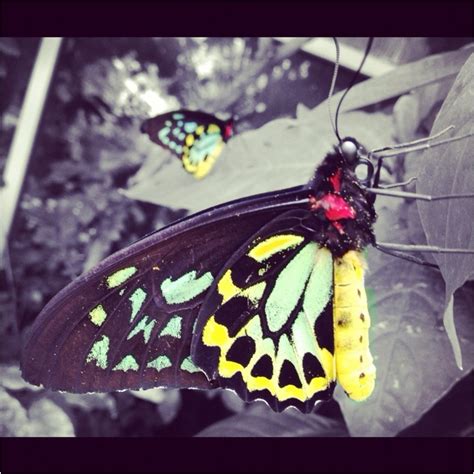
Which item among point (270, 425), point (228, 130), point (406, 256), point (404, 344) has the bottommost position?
point (270, 425)

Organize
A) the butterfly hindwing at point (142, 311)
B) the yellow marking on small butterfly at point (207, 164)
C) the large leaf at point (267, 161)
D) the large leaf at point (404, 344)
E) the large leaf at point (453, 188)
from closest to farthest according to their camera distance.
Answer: the large leaf at point (453, 188), the butterfly hindwing at point (142, 311), the large leaf at point (404, 344), the large leaf at point (267, 161), the yellow marking on small butterfly at point (207, 164)

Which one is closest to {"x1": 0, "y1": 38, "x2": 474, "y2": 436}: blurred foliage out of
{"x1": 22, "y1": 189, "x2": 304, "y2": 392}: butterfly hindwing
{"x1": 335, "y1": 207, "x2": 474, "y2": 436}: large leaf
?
{"x1": 335, "y1": 207, "x2": 474, "y2": 436}: large leaf

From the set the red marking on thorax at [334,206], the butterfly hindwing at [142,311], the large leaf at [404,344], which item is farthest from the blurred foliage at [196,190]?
the butterfly hindwing at [142,311]

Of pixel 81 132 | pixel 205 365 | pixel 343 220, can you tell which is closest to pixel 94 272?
pixel 205 365

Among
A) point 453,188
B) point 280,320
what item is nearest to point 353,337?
point 280,320

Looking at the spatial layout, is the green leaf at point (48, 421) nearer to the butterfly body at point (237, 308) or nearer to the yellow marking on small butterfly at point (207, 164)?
the butterfly body at point (237, 308)

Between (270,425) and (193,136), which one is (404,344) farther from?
(193,136)

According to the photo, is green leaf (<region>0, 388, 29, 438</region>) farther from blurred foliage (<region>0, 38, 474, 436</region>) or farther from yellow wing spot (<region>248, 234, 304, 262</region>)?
yellow wing spot (<region>248, 234, 304, 262</region>)

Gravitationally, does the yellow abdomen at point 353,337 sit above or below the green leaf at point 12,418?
above
